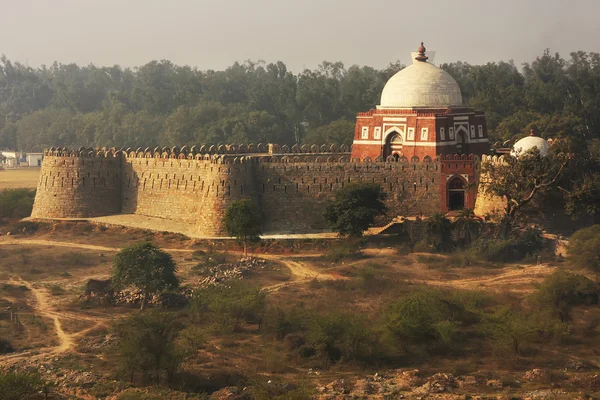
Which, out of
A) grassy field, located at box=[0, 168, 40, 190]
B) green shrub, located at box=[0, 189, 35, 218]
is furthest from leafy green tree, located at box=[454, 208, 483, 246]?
grassy field, located at box=[0, 168, 40, 190]

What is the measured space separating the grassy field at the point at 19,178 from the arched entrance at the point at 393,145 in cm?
2494

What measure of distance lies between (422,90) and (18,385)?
25.6m

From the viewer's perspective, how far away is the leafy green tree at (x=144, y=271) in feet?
96.5

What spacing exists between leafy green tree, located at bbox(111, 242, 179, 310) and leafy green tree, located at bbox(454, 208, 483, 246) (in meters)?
11.4

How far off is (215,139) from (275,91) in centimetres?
1481

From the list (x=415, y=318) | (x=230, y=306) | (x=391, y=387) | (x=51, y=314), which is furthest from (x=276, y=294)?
(x=391, y=387)

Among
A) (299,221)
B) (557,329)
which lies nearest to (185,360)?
(557,329)

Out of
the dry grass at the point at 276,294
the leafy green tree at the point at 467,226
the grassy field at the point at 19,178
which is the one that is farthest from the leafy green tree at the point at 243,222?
the grassy field at the point at 19,178

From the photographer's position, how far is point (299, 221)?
38844 mm

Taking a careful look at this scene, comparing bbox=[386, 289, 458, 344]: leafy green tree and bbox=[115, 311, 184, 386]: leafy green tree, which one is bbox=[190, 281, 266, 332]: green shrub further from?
bbox=[386, 289, 458, 344]: leafy green tree

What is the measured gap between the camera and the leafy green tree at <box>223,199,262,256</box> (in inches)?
1398

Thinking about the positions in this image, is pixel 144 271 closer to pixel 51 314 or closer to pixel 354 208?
pixel 51 314

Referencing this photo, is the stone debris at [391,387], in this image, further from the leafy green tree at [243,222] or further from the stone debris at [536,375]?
the leafy green tree at [243,222]

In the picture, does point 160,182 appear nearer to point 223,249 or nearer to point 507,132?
point 223,249
